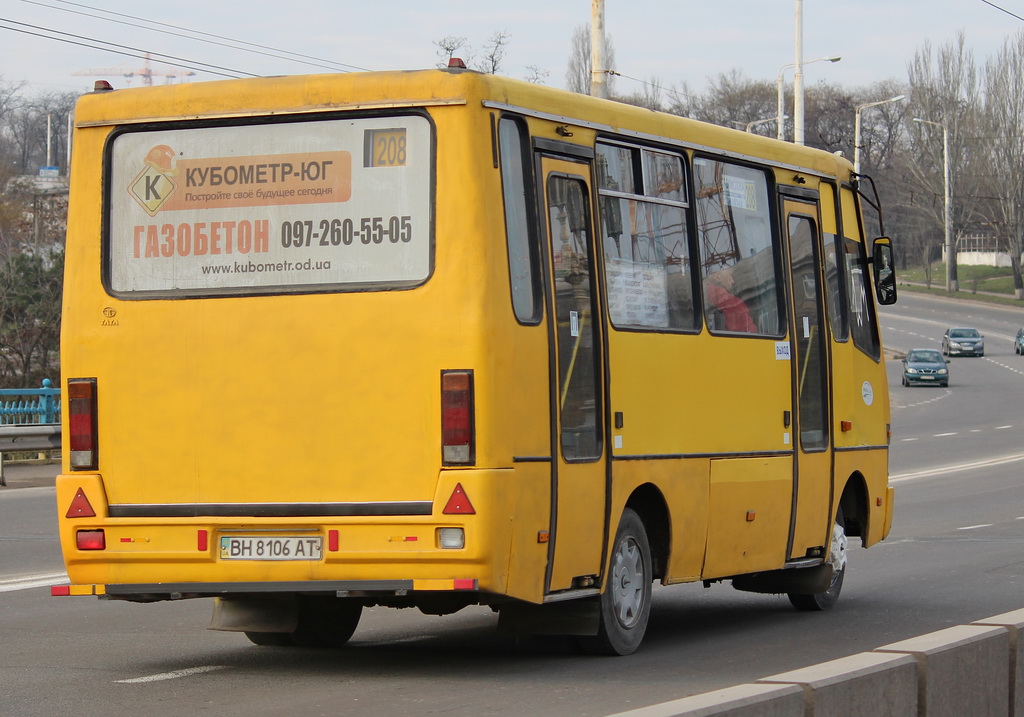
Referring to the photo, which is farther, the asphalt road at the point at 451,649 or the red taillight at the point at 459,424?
the red taillight at the point at 459,424

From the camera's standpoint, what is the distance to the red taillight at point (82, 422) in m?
8.59

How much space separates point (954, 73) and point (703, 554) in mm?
108957

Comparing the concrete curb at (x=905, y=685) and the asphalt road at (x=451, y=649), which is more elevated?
the concrete curb at (x=905, y=685)

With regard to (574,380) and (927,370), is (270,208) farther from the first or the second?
(927,370)

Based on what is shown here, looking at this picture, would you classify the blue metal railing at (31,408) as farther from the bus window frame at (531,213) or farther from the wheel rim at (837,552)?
the bus window frame at (531,213)

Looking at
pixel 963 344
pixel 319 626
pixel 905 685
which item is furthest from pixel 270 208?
pixel 963 344

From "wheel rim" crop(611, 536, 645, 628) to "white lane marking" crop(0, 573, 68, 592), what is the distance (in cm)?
519

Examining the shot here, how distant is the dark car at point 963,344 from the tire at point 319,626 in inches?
2727

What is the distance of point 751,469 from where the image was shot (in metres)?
10.8

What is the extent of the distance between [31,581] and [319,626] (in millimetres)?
3990

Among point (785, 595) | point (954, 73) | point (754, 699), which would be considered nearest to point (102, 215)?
point (754, 699)

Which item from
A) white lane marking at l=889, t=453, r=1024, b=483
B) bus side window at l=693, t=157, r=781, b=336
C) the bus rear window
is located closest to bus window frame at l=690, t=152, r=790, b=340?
bus side window at l=693, t=157, r=781, b=336

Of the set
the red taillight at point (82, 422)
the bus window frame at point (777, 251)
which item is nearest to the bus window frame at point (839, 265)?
the bus window frame at point (777, 251)

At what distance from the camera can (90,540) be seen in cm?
852
